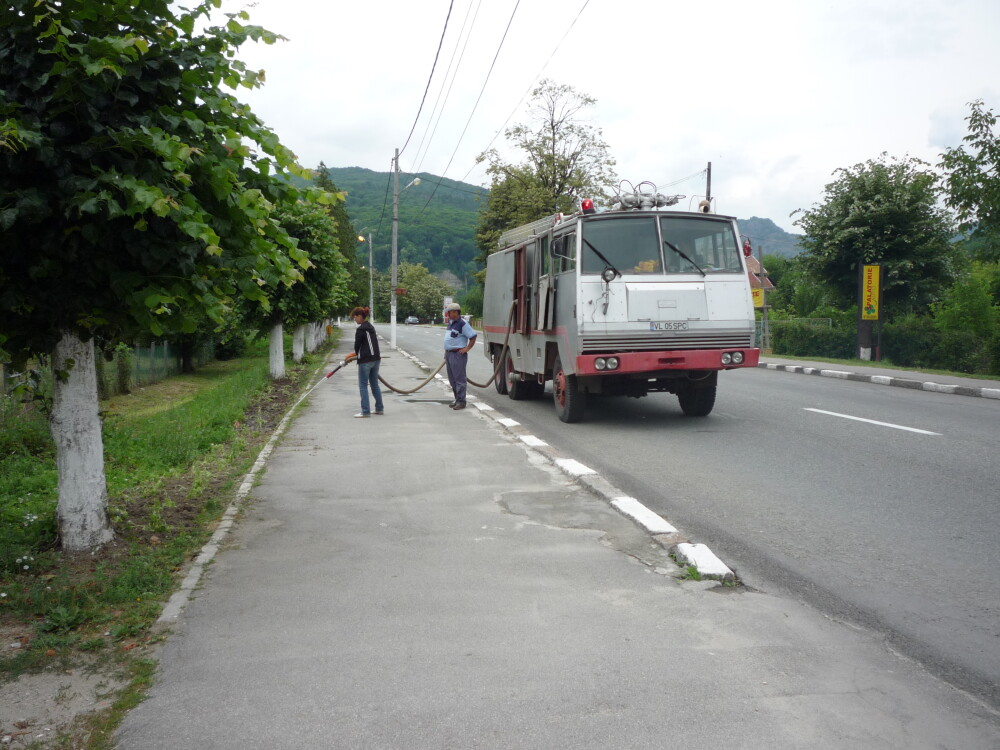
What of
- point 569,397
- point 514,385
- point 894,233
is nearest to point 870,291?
point 894,233

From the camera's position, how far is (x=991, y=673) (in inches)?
139

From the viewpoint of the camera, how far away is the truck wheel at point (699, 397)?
11766 mm

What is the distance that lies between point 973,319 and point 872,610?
22718mm

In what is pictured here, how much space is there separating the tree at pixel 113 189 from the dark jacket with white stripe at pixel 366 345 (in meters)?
7.89

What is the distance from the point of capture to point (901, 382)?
1825 centimetres

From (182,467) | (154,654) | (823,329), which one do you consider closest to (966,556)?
(154,654)

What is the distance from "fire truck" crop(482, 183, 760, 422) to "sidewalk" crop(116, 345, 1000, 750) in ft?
14.8

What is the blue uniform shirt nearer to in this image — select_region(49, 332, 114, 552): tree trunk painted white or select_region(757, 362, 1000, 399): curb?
select_region(49, 332, 114, 552): tree trunk painted white

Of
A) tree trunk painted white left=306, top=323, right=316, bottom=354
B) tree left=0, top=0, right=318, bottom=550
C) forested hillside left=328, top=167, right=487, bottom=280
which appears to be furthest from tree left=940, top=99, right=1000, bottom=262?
forested hillside left=328, top=167, right=487, bottom=280

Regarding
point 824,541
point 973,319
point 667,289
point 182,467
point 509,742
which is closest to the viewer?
point 509,742

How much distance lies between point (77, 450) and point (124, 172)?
1970 mm

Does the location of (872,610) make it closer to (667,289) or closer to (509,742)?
(509,742)

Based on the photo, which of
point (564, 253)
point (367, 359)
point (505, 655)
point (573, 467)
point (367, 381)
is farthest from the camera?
point (367, 381)

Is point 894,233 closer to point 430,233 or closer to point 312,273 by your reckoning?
point 312,273
